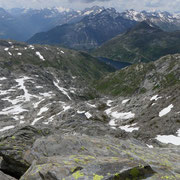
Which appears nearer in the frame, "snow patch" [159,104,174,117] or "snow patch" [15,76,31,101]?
"snow patch" [159,104,174,117]

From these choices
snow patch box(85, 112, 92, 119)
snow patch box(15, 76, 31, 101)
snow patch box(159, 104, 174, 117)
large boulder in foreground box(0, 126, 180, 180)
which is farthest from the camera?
snow patch box(15, 76, 31, 101)

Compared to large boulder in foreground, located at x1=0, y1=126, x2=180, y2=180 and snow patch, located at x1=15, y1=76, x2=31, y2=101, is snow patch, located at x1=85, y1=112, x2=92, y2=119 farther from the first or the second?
snow patch, located at x1=15, y1=76, x2=31, y2=101

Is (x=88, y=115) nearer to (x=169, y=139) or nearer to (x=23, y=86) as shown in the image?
(x=169, y=139)

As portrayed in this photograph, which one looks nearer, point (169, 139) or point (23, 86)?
point (169, 139)

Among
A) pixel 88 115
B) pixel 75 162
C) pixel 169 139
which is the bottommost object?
pixel 88 115

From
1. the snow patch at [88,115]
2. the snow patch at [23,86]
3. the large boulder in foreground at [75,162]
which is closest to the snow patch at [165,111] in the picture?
the snow patch at [88,115]

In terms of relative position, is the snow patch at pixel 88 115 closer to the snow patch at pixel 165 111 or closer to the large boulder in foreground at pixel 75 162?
the snow patch at pixel 165 111

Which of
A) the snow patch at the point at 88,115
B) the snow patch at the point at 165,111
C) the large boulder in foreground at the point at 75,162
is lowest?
the snow patch at the point at 88,115

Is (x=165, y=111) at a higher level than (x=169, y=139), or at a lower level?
lower

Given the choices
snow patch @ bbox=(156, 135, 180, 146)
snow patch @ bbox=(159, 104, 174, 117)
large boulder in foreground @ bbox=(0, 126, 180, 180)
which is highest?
large boulder in foreground @ bbox=(0, 126, 180, 180)

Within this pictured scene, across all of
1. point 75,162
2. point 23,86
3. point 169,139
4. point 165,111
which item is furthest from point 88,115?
point 23,86

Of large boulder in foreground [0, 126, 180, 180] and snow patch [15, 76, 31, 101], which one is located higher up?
large boulder in foreground [0, 126, 180, 180]

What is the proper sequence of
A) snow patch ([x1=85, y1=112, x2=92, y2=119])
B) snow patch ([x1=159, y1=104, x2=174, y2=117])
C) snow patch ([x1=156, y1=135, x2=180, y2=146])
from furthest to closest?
snow patch ([x1=85, y1=112, x2=92, y2=119]) < snow patch ([x1=159, y1=104, x2=174, y2=117]) < snow patch ([x1=156, y1=135, x2=180, y2=146])

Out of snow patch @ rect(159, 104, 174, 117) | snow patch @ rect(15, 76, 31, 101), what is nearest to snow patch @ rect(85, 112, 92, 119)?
snow patch @ rect(159, 104, 174, 117)
